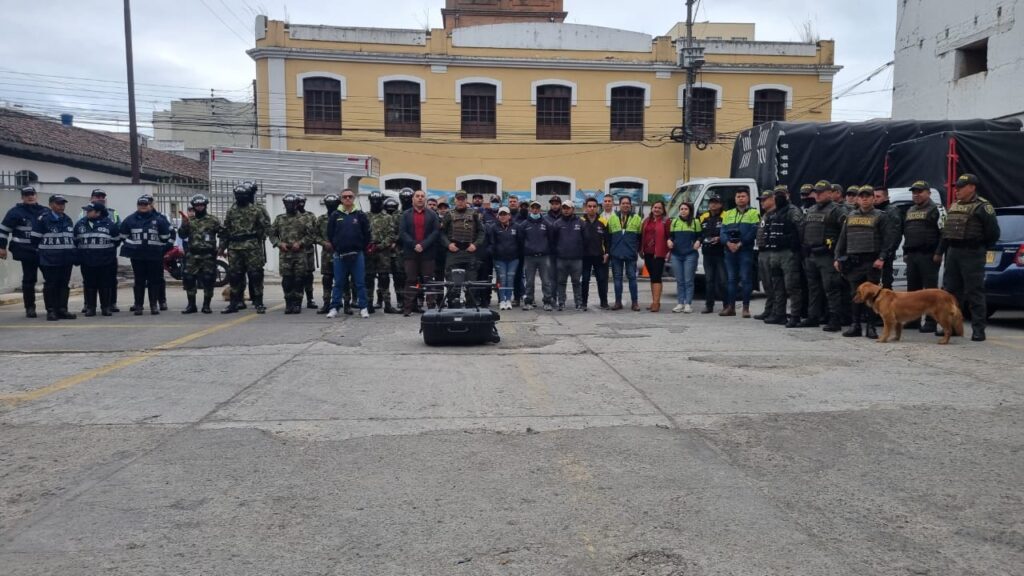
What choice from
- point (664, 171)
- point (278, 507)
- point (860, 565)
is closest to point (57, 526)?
point (278, 507)

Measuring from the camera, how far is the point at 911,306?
948 cm

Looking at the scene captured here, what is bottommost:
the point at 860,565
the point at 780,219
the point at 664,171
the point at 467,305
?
the point at 860,565

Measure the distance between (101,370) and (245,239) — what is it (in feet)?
15.7

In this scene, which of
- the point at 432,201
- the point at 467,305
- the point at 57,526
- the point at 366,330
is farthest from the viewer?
the point at 432,201

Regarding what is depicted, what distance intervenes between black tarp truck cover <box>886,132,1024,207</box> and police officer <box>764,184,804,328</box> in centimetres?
349

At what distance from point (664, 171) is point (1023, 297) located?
70.0 feet

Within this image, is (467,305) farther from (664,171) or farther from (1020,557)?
(664,171)

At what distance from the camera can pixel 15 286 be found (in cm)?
1644

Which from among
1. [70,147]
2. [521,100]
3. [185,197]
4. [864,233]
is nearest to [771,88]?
[521,100]

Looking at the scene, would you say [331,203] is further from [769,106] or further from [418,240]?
[769,106]

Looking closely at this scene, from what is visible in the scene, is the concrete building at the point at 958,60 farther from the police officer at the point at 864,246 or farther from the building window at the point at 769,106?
the police officer at the point at 864,246

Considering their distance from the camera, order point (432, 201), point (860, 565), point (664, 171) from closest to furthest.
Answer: point (860, 565) < point (432, 201) < point (664, 171)

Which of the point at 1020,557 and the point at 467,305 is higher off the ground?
the point at 467,305

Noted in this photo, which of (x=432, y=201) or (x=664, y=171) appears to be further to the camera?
(x=664, y=171)
